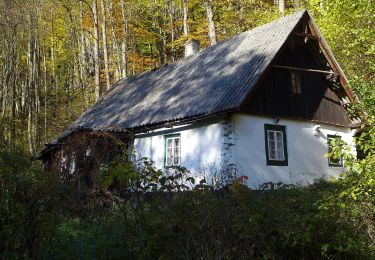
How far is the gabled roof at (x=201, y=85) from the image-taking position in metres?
14.5

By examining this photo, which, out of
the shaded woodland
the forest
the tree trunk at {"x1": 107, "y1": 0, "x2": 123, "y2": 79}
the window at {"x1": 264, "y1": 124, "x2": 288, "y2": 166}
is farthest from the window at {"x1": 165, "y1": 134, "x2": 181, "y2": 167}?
the tree trunk at {"x1": 107, "y1": 0, "x2": 123, "y2": 79}

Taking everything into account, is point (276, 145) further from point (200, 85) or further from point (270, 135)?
point (200, 85)

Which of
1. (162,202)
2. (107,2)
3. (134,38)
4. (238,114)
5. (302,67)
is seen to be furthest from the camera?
(134,38)

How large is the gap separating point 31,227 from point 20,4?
71.9 ft

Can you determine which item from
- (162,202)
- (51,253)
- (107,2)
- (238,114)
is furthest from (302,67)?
(107,2)

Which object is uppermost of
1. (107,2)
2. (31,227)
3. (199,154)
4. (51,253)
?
(107,2)

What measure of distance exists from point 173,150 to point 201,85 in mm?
2696

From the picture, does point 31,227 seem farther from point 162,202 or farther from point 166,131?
point 166,131

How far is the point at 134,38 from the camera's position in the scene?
34.1 m

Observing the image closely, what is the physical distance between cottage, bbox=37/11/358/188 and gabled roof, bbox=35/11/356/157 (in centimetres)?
6

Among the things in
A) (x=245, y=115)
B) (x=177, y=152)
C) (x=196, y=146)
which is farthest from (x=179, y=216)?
(x=177, y=152)

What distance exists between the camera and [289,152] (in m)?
15.6

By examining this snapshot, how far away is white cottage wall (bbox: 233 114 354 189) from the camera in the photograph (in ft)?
46.5

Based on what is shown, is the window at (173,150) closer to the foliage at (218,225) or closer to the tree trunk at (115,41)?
the foliage at (218,225)
